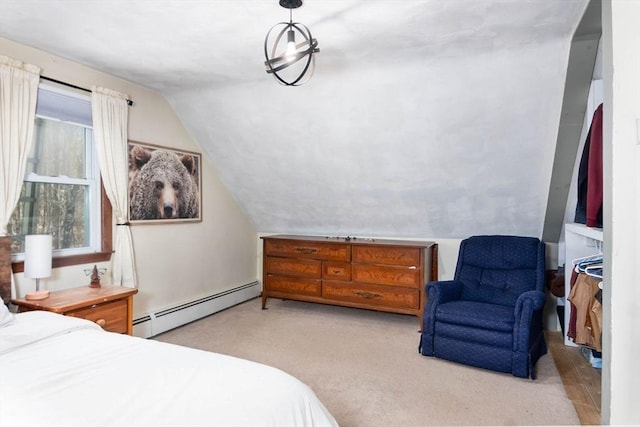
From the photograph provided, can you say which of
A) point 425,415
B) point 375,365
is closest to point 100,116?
point 375,365

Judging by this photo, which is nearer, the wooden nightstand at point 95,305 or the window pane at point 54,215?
the wooden nightstand at point 95,305

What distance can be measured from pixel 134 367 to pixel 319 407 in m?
0.76

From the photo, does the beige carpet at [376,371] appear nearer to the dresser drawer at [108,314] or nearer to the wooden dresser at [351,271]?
the wooden dresser at [351,271]

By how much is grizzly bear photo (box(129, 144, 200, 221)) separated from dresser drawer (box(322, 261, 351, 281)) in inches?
61.6

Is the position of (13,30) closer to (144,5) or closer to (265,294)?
(144,5)

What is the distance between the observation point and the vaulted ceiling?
2.28 meters

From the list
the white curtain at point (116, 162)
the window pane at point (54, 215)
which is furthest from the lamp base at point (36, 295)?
the white curtain at point (116, 162)

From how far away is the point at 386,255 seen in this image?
160 inches

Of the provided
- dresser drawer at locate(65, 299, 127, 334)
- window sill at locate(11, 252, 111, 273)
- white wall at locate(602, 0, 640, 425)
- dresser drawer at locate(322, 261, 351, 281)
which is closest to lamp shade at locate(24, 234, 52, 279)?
window sill at locate(11, 252, 111, 273)

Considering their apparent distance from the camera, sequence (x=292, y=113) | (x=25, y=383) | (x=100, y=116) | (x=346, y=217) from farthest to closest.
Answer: (x=346, y=217), (x=292, y=113), (x=100, y=116), (x=25, y=383)

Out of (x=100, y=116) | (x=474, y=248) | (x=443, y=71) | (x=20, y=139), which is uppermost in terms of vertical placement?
(x=443, y=71)

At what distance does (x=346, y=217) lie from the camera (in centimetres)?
464

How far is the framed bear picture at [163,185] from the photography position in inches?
141

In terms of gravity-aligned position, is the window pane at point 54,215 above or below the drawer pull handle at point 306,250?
above
